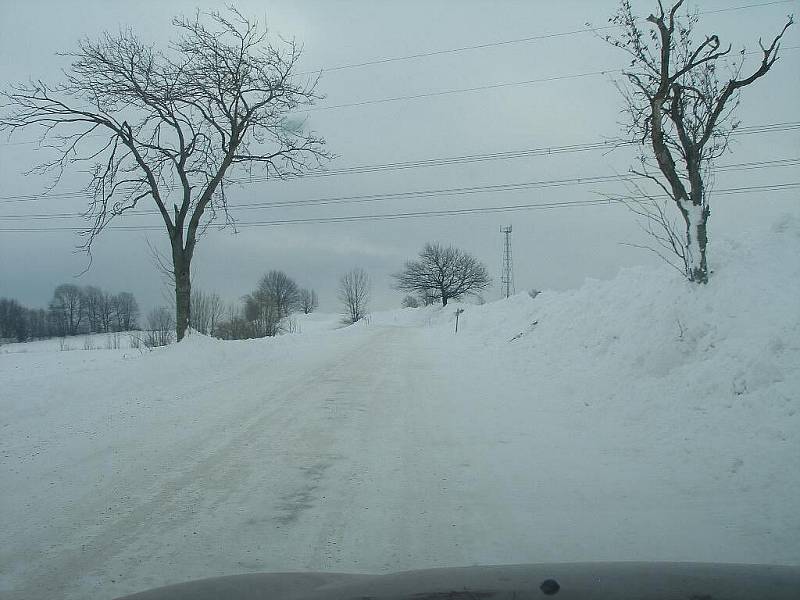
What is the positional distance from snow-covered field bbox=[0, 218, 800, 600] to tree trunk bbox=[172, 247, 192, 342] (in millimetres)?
4372

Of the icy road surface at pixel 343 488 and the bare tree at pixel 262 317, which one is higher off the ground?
the bare tree at pixel 262 317

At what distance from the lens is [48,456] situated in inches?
294

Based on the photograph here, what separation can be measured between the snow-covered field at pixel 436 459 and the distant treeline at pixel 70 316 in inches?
1703

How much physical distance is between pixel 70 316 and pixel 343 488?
194ft

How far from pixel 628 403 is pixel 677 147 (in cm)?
693

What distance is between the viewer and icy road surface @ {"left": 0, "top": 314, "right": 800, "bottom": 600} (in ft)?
14.7

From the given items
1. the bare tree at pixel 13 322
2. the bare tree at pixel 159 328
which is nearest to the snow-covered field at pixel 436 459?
the bare tree at pixel 159 328

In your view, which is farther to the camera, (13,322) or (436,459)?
(13,322)

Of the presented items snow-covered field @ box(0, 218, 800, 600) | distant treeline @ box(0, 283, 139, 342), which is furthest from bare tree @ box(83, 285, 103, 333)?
snow-covered field @ box(0, 218, 800, 600)

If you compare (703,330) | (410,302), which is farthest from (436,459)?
(410,302)

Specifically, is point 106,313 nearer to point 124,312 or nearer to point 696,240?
point 124,312

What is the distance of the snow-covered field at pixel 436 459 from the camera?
459cm

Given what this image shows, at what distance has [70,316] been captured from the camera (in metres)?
56.1

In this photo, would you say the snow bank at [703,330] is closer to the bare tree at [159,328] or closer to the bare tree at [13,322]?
the bare tree at [159,328]
